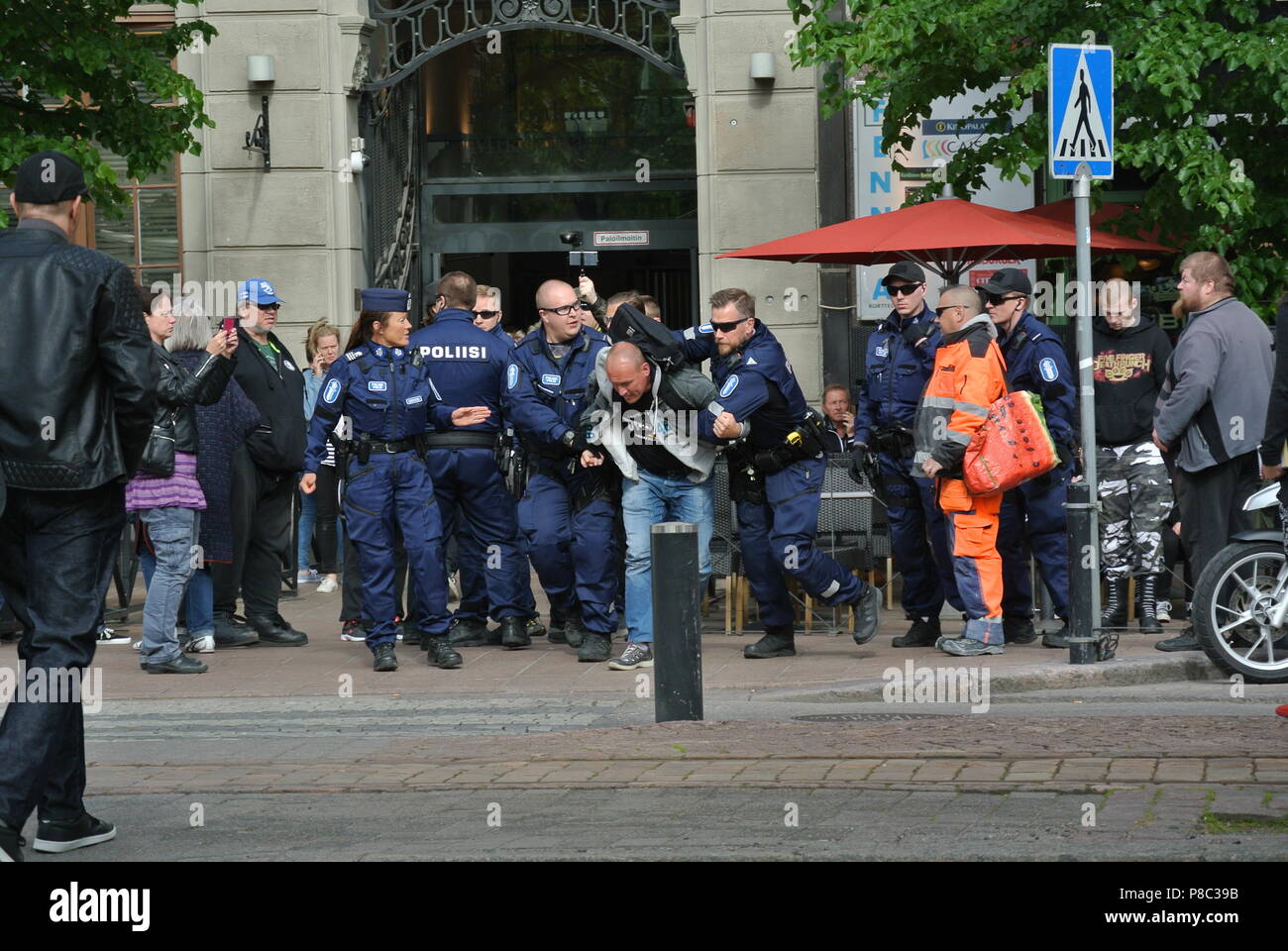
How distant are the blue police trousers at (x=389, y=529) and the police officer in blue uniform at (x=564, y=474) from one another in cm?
59

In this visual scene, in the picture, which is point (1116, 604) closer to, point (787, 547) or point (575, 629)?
point (787, 547)

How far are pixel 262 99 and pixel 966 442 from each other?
888 centimetres

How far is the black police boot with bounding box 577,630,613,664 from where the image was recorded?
33.4 ft

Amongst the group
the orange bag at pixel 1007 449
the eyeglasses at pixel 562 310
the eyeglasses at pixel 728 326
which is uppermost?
the eyeglasses at pixel 562 310

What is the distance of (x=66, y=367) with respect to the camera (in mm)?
5746

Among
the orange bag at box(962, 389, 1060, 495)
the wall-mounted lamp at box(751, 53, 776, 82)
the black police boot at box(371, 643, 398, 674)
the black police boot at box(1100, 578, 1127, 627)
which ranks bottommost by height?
the black police boot at box(371, 643, 398, 674)

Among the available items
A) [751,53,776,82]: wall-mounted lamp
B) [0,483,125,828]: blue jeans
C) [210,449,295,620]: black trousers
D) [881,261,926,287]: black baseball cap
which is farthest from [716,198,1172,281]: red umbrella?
[0,483,125,828]: blue jeans

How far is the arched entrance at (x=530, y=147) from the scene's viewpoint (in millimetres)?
16703

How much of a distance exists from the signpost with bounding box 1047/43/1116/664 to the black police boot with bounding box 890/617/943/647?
1.35 metres

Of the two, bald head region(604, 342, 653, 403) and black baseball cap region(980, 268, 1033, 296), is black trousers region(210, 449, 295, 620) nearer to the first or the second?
bald head region(604, 342, 653, 403)

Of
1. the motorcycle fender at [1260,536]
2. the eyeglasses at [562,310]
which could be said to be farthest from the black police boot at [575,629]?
the motorcycle fender at [1260,536]

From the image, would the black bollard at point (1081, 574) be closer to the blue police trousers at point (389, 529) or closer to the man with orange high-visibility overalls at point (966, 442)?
the man with orange high-visibility overalls at point (966, 442)

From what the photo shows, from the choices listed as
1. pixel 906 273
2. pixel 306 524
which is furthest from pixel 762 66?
pixel 906 273
